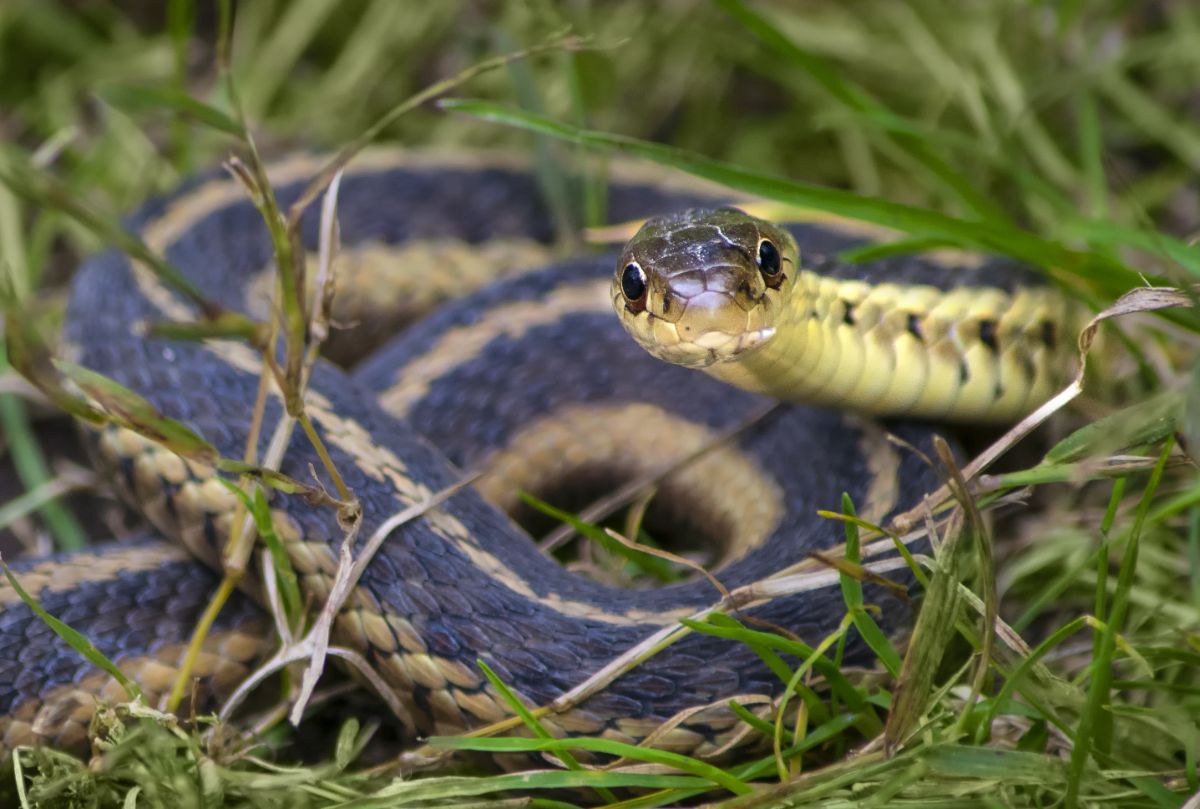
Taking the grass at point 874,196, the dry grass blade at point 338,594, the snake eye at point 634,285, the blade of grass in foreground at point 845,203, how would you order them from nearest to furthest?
the grass at point 874,196
the dry grass blade at point 338,594
the snake eye at point 634,285
the blade of grass in foreground at point 845,203

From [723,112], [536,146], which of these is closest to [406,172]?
[536,146]

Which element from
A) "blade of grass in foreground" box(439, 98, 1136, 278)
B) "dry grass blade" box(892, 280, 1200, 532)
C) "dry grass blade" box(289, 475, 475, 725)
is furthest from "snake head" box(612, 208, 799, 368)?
"dry grass blade" box(289, 475, 475, 725)

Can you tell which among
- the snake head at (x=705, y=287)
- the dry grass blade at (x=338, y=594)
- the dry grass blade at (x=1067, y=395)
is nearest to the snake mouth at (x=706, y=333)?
the snake head at (x=705, y=287)

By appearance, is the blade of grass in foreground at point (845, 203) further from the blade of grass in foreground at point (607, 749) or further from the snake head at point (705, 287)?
the blade of grass in foreground at point (607, 749)

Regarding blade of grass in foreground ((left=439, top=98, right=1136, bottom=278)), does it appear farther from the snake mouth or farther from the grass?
the snake mouth

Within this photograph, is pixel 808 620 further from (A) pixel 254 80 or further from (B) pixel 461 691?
(A) pixel 254 80
